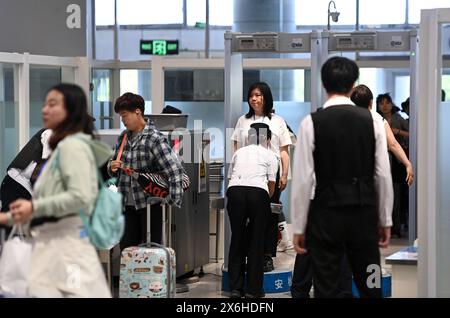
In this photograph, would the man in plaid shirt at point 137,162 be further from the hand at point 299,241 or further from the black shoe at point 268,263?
the hand at point 299,241

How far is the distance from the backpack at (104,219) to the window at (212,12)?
431 inches

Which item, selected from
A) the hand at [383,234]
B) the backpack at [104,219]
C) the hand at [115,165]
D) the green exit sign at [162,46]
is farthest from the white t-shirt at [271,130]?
the green exit sign at [162,46]

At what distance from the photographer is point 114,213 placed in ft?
15.1

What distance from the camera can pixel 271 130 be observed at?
795 centimetres

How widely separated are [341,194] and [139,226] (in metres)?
2.46

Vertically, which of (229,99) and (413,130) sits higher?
(229,99)

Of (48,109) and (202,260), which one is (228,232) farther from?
(48,109)

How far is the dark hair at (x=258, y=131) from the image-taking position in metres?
7.58

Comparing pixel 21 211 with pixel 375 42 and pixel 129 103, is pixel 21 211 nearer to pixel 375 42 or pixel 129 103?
pixel 129 103

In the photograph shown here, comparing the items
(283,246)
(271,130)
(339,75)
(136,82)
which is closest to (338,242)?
(339,75)

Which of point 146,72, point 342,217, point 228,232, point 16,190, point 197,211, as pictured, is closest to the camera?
point 342,217

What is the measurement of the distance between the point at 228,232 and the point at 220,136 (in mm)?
4978

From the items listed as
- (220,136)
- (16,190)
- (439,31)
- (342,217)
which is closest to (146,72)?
(220,136)

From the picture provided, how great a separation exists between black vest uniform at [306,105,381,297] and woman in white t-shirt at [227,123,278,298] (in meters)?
2.21
